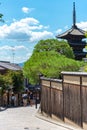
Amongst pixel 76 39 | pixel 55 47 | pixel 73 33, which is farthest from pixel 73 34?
pixel 55 47

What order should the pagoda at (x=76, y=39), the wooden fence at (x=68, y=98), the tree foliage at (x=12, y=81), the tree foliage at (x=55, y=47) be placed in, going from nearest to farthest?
the wooden fence at (x=68, y=98) < the tree foliage at (x=12, y=81) < the tree foliage at (x=55, y=47) < the pagoda at (x=76, y=39)

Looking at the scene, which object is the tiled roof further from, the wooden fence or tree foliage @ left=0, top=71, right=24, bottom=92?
the wooden fence

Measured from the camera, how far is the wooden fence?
21094mm

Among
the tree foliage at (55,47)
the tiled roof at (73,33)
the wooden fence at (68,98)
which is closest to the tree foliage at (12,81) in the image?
the tree foliage at (55,47)

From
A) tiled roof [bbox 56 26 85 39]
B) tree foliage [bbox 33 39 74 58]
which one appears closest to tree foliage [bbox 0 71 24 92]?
tree foliage [bbox 33 39 74 58]

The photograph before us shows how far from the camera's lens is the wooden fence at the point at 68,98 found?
69.2 ft

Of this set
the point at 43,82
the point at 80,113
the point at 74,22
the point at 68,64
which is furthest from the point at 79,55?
the point at 80,113

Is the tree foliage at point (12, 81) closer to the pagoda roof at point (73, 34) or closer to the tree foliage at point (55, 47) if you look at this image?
the tree foliage at point (55, 47)

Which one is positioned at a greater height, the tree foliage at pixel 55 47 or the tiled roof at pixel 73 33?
the tiled roof at pixel 73 33

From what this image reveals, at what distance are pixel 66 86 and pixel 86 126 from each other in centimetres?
416

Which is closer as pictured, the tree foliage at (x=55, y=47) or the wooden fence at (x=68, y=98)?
the wooden fence at (x=68, y=98)

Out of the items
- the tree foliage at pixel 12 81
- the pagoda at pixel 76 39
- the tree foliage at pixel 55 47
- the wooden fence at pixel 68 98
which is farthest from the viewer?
the pagoda at pixel 76 39

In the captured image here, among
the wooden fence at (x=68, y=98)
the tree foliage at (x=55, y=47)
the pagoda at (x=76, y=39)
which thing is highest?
the pagoda at (x=76, y=39)

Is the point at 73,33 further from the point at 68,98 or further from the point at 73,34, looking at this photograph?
the point at 68,98
